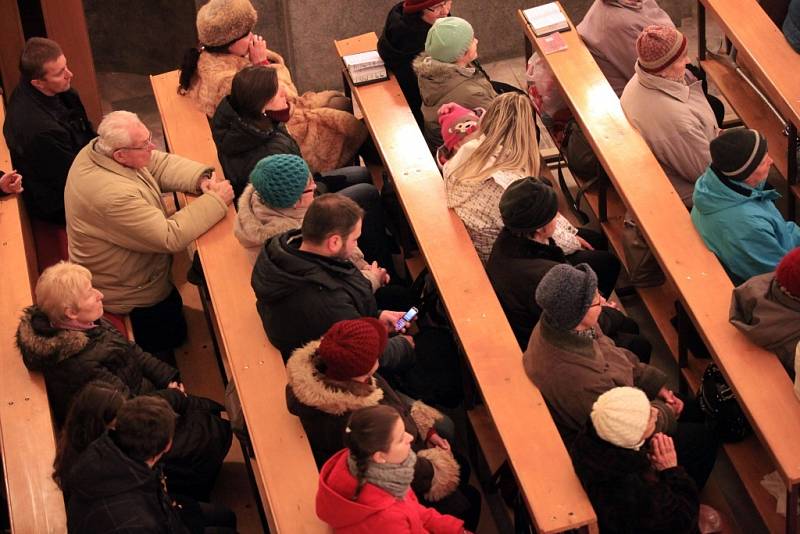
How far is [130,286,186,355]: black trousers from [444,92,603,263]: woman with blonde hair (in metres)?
1.55

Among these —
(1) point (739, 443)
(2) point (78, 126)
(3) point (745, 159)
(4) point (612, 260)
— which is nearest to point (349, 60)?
(2) point (78, 126)

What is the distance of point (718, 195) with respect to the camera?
544 centimetres

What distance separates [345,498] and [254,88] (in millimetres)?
2309

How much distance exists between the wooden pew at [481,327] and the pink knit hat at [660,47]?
1176 mm

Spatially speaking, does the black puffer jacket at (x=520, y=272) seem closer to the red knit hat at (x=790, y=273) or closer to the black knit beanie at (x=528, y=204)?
the black knit beanie at (x=528, y=204)

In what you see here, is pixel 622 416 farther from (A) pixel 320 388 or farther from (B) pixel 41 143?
(B) pixel 41 143

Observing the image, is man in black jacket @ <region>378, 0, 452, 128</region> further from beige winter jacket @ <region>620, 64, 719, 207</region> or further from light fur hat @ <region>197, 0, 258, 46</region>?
beige winter jacket @ <region>620, 64, 719, 207</region>

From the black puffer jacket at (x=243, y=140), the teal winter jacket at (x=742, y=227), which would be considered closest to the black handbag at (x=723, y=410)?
the teal winter jacket at (x=742, y=227)

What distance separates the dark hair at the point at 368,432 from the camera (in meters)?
4.29

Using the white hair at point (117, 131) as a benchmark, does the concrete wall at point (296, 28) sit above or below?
below

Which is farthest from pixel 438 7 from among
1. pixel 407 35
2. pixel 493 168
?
pixel 493 168

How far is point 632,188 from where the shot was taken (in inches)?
231

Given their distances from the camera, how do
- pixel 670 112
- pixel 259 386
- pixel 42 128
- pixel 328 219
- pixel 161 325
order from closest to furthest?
pixel 328 219
pixel 259 386
pixel 670 112
pixel 161 325
pixel 42 128

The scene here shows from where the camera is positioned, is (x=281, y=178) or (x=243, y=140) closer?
(x=281, y=178)
